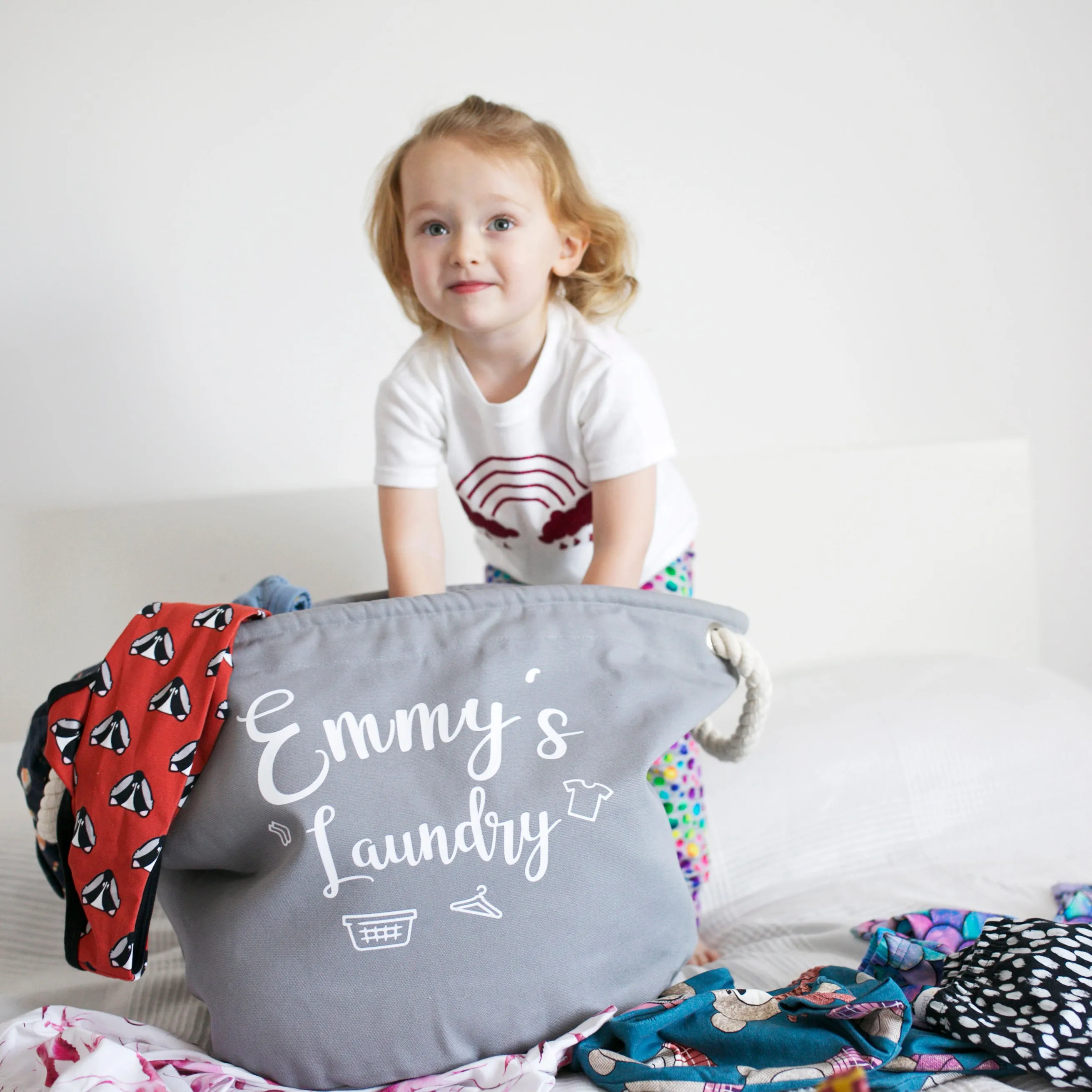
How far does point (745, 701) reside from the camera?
3.05 ft

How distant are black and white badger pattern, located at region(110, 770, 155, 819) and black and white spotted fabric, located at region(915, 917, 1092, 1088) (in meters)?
0.58

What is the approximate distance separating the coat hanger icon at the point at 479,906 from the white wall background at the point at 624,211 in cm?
90

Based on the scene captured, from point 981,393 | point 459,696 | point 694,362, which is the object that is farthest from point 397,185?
point 981,393

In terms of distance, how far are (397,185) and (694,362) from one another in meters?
0.75

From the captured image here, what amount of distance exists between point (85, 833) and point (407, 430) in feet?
1.79

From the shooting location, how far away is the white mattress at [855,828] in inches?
39.2

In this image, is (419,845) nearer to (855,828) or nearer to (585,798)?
(585,798)

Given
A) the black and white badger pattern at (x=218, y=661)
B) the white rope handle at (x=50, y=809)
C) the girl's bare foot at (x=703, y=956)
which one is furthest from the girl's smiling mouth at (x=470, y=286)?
the girl's bare foot at (x=703, y=956)

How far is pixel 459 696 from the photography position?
0.78m

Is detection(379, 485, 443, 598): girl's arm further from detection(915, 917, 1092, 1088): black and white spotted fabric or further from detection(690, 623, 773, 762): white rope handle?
detection(915, 917, 1092, 1088): black and white spotted fabric

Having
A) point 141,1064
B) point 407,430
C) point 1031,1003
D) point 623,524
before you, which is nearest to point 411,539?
point 407,430

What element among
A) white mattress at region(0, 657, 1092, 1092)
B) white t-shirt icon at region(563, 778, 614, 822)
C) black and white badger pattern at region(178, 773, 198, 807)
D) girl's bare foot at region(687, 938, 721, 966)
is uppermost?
black and white badger pattern at region(178, 773, 198, 807)

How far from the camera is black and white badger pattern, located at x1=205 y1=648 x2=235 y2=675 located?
76cm

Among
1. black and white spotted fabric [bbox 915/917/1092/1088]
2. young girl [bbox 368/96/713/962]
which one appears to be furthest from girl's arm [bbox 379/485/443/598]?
black and white spotted fabric [bbox 915/917/1092/1088]
